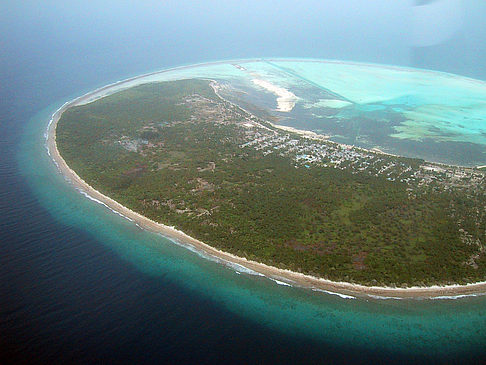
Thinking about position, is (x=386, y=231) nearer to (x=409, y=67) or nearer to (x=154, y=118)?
(x=154, y=118)

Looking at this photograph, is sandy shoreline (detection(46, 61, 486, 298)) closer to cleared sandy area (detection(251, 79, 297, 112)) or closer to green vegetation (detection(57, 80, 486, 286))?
green vegetation (detection(57, 80, 486, 286))

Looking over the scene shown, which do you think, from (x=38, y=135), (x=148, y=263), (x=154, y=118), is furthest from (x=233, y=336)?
(x=38, y=135)

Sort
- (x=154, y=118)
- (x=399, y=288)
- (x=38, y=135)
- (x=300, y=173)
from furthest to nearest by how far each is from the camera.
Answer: (x=154, y=118)
(x=38, y=135)
(x=300, y=173)
(x=399, y=288)

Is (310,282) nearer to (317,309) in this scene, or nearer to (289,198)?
(317,309)

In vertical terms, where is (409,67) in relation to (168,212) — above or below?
above

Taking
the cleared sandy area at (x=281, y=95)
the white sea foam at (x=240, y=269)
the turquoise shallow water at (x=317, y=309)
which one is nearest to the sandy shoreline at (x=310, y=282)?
the white sea foam at (x=240, y=269)

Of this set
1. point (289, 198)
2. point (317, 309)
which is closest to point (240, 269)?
point (317, 309)
